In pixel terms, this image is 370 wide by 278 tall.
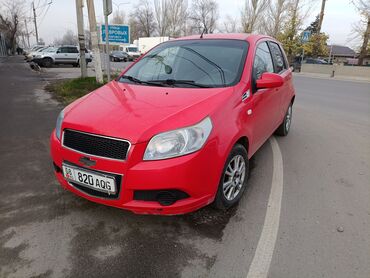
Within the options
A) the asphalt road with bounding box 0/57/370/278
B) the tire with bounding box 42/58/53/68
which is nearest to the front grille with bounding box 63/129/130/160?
the asphalt road with bounding box 0/57/370/278

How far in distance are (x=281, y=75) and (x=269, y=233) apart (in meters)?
2.65

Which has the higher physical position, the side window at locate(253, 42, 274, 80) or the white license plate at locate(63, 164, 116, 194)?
Result: the side window at locate(253, 42, 274, 80)

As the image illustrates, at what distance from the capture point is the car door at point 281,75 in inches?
171

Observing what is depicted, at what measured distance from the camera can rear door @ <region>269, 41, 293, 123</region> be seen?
4.36 metres

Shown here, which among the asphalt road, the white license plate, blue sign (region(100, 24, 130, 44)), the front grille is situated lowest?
the asphalt road

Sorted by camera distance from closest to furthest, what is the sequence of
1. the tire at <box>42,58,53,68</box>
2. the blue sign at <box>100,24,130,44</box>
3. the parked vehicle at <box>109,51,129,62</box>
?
the blue sign at <box>100,24,130,44</box>, the tire at <box>42,58,53,68</box>, the parked vehicle at <box>109,51,129,62</box>

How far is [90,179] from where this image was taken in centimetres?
240

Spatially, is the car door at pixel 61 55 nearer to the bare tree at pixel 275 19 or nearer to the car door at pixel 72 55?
the car door at pixel 72 55

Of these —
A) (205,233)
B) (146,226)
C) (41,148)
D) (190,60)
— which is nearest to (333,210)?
(205,233)

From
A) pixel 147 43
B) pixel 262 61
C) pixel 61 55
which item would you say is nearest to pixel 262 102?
pixel 262 61

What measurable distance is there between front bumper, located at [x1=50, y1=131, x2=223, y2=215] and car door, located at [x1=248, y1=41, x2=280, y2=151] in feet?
3.22

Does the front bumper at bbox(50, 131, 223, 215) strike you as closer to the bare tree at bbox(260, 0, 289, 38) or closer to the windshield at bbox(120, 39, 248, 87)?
the windshield at bbox(120, 39, 248, 87)

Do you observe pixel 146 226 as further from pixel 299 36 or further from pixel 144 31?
pixel 144 31

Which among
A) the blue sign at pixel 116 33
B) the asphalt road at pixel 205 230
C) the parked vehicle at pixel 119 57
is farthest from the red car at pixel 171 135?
the parked vehicle at pixel 119 57
